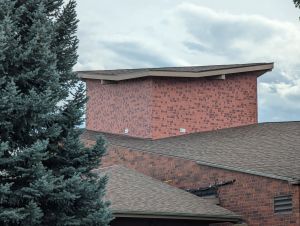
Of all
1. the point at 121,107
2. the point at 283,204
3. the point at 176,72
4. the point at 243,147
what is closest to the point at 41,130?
the point at 283,204

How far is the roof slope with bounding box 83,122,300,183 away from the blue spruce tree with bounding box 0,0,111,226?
7237 millimetres

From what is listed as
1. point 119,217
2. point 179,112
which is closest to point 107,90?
point 179,112

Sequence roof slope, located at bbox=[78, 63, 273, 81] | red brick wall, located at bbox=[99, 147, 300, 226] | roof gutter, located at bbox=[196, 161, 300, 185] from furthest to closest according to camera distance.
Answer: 1. roof slope, located at bbox=[78, 63, 273, 81]
2. red brick wall, located at bbox=[99, 147, 300, 226]
3. roof gutter, located at bbox=[196, 161, 300, 185]

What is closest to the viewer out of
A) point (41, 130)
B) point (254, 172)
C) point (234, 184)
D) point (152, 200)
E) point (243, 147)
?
point (41, 130)

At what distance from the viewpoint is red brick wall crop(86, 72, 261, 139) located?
73.8 ft

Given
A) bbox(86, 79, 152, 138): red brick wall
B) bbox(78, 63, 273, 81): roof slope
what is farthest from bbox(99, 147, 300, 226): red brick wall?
bbox(78, 63, 273, 81): roof slope

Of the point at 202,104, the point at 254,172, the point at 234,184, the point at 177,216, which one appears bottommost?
the point at 177,216

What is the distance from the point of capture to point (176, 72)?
73.3 feet

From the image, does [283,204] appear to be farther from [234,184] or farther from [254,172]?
[234,184]

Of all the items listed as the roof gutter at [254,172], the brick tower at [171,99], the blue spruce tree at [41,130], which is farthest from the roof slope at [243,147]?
the blue spruce tree at [41,130]

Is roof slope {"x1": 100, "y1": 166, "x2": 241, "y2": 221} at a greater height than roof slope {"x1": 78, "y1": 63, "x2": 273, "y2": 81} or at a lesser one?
lesser

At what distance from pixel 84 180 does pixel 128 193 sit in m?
6.00

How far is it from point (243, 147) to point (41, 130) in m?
10.9

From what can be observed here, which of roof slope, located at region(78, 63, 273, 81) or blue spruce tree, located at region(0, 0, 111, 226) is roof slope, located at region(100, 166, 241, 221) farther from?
roof slope, located at region(78, 63, 273, 81)
